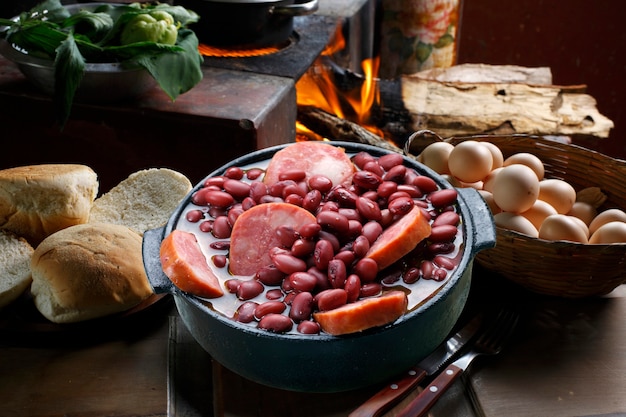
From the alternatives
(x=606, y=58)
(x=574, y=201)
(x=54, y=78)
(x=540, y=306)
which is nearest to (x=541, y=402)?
(x=540, y=306)

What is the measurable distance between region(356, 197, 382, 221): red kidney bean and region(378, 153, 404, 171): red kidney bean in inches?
5.7

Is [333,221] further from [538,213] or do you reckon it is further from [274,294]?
[538,213]

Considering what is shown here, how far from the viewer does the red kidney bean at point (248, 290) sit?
0.93 meters

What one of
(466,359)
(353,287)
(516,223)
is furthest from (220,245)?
(516,223)

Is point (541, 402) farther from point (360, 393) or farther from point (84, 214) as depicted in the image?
point (84, 214)

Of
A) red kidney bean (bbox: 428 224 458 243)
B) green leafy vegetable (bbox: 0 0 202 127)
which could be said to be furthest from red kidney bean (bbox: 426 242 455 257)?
green leafy vegetable (bbox: 0 0 202 127)

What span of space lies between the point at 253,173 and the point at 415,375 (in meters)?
0.45

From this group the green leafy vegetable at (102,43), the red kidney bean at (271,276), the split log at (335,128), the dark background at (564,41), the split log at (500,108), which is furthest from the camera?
the dark background at (564,41)

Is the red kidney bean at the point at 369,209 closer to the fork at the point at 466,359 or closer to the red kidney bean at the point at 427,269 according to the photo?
the red kidney bean at the point at 427,269

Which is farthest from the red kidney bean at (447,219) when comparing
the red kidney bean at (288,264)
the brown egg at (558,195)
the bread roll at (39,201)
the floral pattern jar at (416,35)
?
the floral pattern jar at (416,35)

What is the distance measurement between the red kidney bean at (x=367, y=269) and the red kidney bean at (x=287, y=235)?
0.37ft

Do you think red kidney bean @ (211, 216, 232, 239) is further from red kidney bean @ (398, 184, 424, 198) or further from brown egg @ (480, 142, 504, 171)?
brown egg @ (480, 142, 504, 171)

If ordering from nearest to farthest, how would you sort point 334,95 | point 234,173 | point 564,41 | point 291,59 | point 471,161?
point 234,173 < point 471,161 < point 291,59 < point 334,95 < point 564,41

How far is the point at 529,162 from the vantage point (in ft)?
4.73
